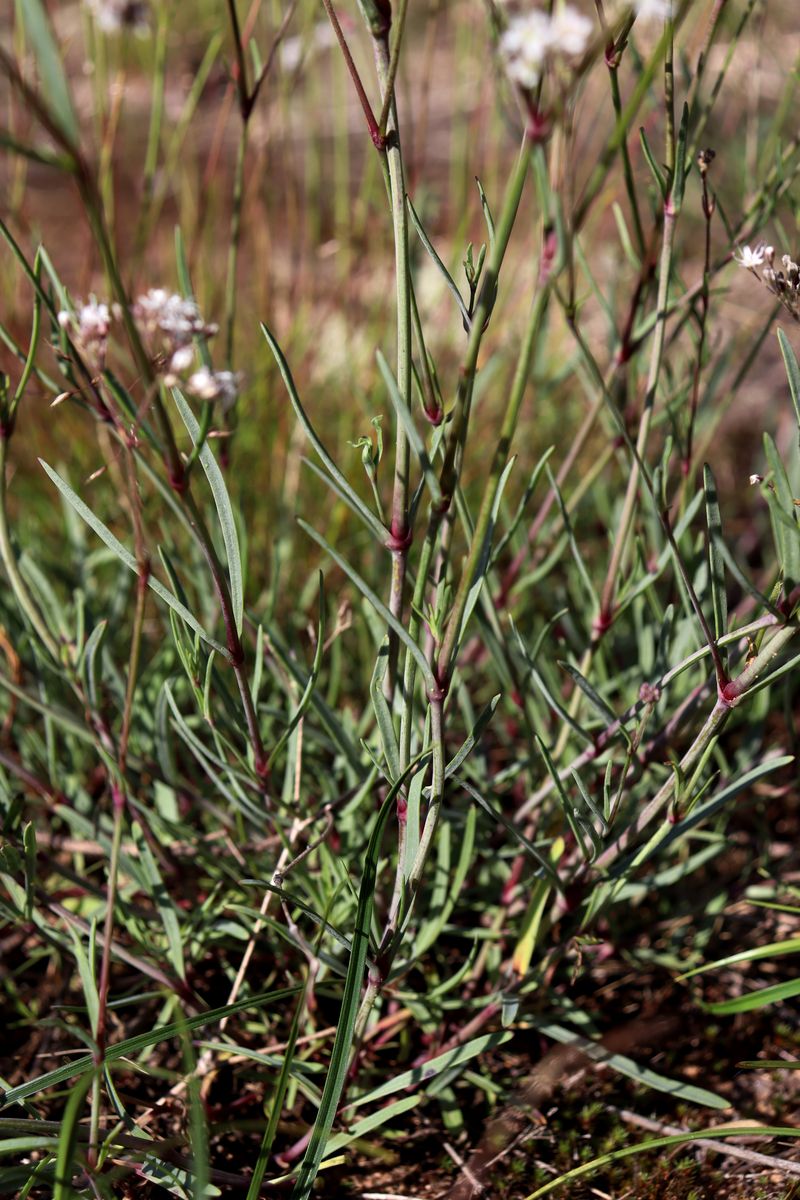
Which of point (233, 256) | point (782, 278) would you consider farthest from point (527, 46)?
point (233, 256)

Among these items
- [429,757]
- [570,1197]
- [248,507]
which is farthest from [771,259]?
[248,507]

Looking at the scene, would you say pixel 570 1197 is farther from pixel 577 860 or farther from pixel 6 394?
pixel 6 394

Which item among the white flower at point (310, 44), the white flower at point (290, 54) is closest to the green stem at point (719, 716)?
the white flower at point (310, 44)

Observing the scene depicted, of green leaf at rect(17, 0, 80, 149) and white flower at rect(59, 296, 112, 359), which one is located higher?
green leaf at rect(17, 0, 80, 149)

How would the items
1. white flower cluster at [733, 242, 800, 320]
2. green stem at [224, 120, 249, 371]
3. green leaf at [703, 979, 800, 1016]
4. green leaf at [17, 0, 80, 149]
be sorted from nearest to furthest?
1. green leaf at [17, 0, 80, 149]
2. white flower cluster at [733, 242, 800, 320]
3. green leaf at [703, 979, 800, 1016]
4. green stem at [224, 120, 249, 371]

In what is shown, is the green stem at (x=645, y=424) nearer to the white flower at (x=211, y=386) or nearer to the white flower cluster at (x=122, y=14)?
the white flower at (x=211, y=386)

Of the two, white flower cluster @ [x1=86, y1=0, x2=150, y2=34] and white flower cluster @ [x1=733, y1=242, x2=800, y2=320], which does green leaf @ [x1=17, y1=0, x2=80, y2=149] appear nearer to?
white flower cluster @ [x1=733, y1=242, x2=800, y2=320]

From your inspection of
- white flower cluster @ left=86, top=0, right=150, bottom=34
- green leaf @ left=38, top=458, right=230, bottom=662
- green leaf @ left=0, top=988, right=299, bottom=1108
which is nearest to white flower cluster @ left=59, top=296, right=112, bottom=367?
green leaf @ left=38, top=458, right=230, bottom=662

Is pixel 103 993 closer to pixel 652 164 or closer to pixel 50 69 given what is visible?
pixel 50 69
